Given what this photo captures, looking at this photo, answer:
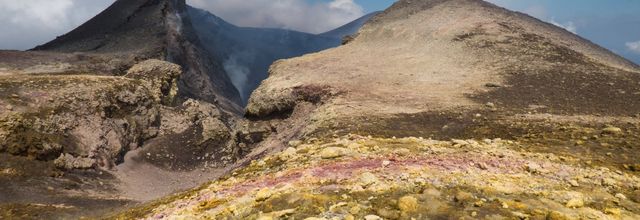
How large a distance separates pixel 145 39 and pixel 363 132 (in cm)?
6565

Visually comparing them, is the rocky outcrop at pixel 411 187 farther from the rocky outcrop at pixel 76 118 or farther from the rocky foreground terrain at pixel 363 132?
the rocky outcrop at pixel 76 118

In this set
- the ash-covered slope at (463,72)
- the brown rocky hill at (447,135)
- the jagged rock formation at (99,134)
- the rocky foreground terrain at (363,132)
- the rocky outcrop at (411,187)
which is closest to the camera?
the rocky outcrop at (411,187)

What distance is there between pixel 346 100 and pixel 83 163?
2166 cm

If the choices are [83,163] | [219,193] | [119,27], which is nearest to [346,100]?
[219,193]

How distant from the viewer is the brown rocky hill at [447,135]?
10867 millimetres

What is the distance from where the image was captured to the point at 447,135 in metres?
21.3

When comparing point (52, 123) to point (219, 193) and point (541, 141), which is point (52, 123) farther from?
point (541, 141)

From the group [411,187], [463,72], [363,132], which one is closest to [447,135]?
[363,132]

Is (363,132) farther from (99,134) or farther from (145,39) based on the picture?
(145,39)

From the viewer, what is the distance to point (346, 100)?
29547 mm

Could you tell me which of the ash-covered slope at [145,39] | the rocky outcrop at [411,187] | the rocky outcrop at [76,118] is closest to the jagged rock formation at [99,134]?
the rocky outcrop at [76,118]

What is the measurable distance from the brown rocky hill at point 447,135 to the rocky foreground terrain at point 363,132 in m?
0.09

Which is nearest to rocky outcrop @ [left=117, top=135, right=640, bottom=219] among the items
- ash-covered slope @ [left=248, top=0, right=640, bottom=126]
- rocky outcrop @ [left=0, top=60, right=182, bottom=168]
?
ash-covered slope @ [left=248, top=0, right=640, bottom=126]

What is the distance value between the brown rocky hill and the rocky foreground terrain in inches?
3.6
